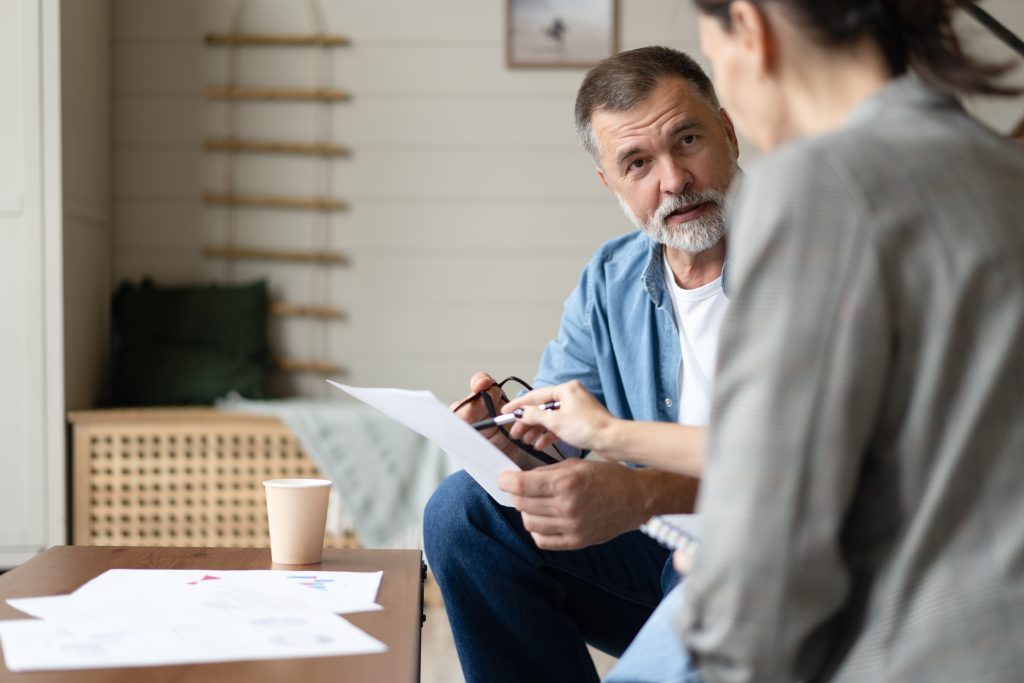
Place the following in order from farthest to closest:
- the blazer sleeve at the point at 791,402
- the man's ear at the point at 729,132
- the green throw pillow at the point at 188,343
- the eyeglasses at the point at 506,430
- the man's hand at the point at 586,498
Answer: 1. the green throw pillow at the point at 188,343
2. the man's ear at the point at 729,132
3. the eyeglasses at the point at 506,430
4. the man's hand at the point at 586,498
5. the blazer sleeve at the point at 791,402

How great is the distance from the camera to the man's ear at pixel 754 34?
88cm

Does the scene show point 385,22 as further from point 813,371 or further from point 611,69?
point 813,371

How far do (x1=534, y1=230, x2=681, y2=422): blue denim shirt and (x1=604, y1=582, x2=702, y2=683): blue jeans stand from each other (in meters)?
0.84

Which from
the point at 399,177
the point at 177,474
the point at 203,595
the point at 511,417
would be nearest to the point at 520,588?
the point at 511,417

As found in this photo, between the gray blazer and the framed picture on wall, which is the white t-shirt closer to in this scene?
the gray blazer

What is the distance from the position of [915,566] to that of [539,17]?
3.10 meters

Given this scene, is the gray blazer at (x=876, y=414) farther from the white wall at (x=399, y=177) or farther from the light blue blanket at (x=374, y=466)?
the white wall at (x=399, y=177)

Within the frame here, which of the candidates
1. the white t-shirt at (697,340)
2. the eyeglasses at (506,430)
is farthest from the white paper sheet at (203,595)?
the white t-shirt at (697,340)

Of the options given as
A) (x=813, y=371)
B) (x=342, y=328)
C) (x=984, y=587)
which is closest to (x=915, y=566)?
(x=984, y=587)

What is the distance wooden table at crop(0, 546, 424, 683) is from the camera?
A: 959mm

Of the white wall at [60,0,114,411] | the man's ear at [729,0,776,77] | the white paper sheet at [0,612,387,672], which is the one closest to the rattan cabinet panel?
the white wall at [60,0,114,411]

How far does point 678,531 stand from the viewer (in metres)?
0.97

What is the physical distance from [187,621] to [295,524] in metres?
0.39

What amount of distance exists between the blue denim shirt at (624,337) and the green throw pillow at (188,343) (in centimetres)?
169
